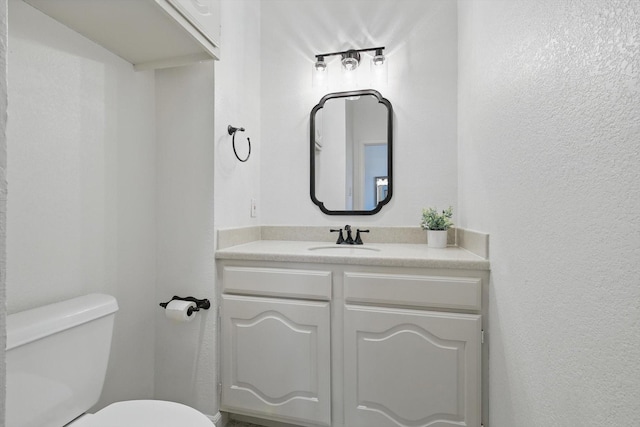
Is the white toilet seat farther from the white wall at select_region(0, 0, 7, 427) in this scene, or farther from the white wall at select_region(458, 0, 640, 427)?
the white wall at select_region(458, 0, 640, 427)

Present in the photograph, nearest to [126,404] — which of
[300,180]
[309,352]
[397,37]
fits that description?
[309,352]

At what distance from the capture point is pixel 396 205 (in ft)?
6.22

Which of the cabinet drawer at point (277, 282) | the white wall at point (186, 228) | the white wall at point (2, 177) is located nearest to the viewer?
the white wall at point (2, 177)

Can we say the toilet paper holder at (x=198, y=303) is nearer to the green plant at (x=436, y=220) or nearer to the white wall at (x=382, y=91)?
the white wall at (x=382, y=91)

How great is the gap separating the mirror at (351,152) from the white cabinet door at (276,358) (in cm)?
76

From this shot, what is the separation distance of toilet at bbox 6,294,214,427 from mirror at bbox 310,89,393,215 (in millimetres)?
1279

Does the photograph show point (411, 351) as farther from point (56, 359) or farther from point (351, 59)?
point (351, 59)

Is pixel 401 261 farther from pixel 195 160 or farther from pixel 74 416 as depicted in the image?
pixel 74 416

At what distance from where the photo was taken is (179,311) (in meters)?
1.40

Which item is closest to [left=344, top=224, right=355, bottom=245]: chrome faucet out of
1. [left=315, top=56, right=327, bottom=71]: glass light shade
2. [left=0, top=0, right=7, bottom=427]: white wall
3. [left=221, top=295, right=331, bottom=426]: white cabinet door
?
[left=221, top=295, right=331, bottom=426]: white cabinet door

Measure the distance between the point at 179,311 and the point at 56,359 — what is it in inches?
20.0

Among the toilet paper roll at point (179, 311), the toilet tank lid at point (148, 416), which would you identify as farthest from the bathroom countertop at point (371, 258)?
the toilet tank lid at point (148, 416)

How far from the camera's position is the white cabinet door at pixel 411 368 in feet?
4.04

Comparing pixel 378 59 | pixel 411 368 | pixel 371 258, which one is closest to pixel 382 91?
pixel 378 59
